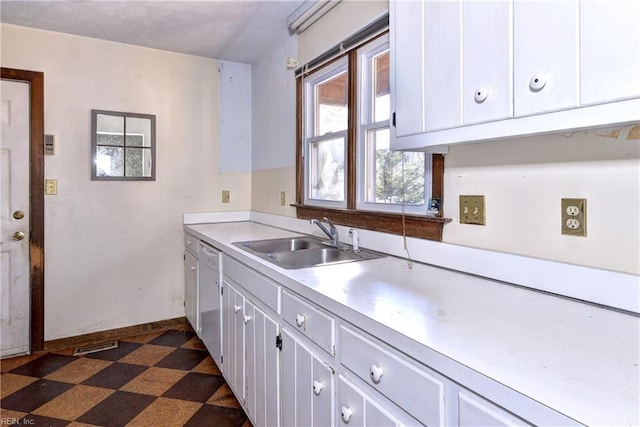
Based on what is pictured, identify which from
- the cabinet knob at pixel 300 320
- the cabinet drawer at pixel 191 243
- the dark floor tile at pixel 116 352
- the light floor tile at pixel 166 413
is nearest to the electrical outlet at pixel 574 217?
the cabinet knob at pixel 300 320

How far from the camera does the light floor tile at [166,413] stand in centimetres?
188

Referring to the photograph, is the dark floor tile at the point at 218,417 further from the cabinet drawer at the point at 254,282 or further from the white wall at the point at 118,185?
the white wall at the point at 118,185

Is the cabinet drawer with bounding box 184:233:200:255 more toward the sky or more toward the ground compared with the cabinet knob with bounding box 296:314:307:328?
more toward the sky

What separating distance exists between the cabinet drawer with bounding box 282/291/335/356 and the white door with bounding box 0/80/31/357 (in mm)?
2357

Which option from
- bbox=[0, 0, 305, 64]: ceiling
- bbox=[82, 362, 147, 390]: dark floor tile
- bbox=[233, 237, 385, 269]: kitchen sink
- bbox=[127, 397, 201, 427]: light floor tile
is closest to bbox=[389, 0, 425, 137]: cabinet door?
bbox=[233, 237, 385, 269]: kitchen sink

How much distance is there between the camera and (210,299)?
236cm

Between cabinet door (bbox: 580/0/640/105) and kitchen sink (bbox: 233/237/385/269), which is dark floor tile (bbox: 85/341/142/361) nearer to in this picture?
kitchen sink (bbox: 233/237/385/269)

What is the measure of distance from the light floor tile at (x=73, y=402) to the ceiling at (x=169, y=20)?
234cm

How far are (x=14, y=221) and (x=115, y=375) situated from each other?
1325 millimetres

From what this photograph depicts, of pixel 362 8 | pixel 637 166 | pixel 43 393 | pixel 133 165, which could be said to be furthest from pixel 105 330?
pixel 637 166

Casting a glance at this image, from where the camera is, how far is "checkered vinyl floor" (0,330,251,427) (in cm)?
192

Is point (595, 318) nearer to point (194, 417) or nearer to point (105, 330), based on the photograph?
point (194, 417)

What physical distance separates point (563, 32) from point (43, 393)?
2926 millimetres

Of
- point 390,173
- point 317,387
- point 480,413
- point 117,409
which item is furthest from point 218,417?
point 480,413
